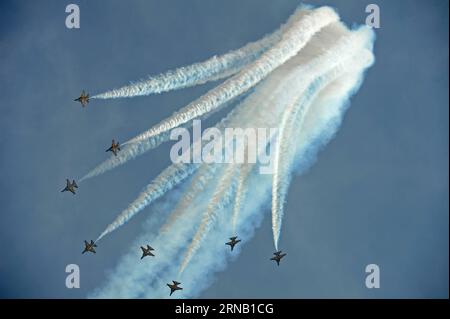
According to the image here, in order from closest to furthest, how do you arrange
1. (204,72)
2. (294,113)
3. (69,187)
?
(294,113) < (204,72) < (69,187)

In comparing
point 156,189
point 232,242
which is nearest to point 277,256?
point 232,242

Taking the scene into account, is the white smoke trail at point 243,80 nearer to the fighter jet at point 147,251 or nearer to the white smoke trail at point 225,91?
the white smoke trail at point 225,91

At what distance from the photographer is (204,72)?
34562 millimetres

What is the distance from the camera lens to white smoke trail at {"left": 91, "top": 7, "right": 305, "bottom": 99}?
33.9 metres

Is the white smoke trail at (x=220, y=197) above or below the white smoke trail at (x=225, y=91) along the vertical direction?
below

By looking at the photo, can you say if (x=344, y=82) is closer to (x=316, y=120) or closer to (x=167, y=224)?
(x=316, y=120)

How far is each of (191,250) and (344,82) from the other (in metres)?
15.5

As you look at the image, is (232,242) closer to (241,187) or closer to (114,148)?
(241,187)

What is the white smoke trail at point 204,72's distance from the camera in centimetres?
3391

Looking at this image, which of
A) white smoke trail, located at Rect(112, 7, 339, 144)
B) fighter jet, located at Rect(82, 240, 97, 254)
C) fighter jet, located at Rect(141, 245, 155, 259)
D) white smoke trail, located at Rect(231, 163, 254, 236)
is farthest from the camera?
fighter jet, located at Rect(82, 240, 97, 254)

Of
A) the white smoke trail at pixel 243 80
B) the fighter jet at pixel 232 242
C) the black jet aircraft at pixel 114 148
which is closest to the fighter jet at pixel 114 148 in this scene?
the black jet aircraft at pixel 114 148

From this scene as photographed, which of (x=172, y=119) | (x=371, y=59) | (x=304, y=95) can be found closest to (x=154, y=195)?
(x=172, y=119)

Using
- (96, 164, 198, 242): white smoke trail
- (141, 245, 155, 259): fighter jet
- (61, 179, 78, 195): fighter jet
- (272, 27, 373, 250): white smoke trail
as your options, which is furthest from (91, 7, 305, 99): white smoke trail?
(141, 245, 155, 259): fighter jet

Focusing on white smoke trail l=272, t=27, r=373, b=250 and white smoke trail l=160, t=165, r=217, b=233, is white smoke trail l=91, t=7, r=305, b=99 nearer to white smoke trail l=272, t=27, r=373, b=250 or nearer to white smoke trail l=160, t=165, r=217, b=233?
white smoke trail l=272, t=27, r=373, b=250
